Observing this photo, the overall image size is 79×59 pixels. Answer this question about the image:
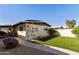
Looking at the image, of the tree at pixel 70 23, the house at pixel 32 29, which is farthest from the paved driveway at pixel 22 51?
the tree at pixel 70 23

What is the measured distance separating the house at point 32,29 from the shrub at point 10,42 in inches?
7.1

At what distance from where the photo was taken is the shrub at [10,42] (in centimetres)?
1552

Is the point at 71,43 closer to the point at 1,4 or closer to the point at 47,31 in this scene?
the point at 47,31

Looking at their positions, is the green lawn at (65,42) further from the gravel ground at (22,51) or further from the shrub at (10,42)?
the shrub at (10,42)

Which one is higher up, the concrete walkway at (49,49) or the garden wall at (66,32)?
the garden wall at (66,32)

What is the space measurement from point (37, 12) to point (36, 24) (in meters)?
0.27

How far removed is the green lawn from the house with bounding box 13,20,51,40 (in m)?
0.18

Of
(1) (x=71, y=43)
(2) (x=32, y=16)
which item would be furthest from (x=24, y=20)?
(1) (x=71, y=43)

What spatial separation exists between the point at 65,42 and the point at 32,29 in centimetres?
78

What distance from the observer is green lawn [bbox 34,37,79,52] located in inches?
610

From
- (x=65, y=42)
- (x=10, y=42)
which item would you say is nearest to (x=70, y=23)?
(x=65, y=42)

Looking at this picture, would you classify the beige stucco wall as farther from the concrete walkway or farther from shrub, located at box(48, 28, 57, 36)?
the concrete walkway

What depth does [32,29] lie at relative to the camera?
51.1 ft

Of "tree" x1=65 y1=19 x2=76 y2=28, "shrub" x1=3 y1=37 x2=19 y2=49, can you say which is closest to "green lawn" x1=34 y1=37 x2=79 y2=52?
"tree" x1=65 y1=19 x2=76 y2=28
